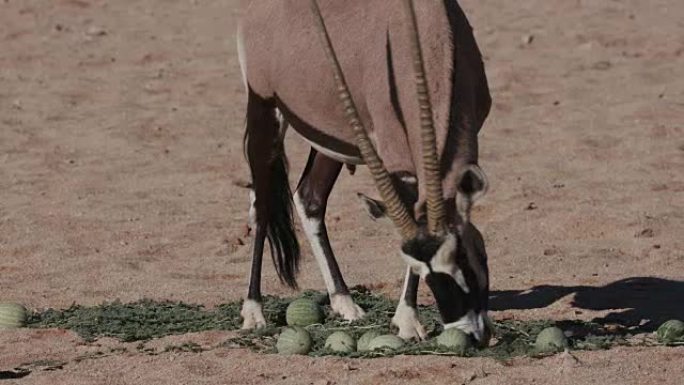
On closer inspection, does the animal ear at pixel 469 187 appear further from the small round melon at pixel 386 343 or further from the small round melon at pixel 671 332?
the small round melon at pixel 671 332

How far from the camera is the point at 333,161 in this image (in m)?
7.55

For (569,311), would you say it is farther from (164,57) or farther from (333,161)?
(164,57)

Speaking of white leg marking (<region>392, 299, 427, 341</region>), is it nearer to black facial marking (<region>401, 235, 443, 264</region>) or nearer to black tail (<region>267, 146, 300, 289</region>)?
black facial marking (<region>401, 235, 443, 264</region>)

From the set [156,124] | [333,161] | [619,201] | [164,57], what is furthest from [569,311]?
[164,57]

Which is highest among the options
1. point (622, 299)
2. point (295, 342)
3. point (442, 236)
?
point (442, 236)

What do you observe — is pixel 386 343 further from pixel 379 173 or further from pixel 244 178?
pixel 244 178

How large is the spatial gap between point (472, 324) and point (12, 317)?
224 centimetres

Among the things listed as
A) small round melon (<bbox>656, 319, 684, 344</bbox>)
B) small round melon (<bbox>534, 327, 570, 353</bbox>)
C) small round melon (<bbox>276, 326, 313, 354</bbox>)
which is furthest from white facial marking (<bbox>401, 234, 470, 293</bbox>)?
small round melon (<bbox>656, 319, 684, 344</bbox>)

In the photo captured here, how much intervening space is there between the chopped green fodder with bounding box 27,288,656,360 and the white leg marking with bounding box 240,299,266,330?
0.04 m

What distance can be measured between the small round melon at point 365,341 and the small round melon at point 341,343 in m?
0.03

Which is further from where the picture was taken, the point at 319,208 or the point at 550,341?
the point at 319,208

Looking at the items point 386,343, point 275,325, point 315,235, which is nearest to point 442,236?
point 386,343

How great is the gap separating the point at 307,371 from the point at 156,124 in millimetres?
6525

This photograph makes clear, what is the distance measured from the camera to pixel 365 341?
6.09 meters
